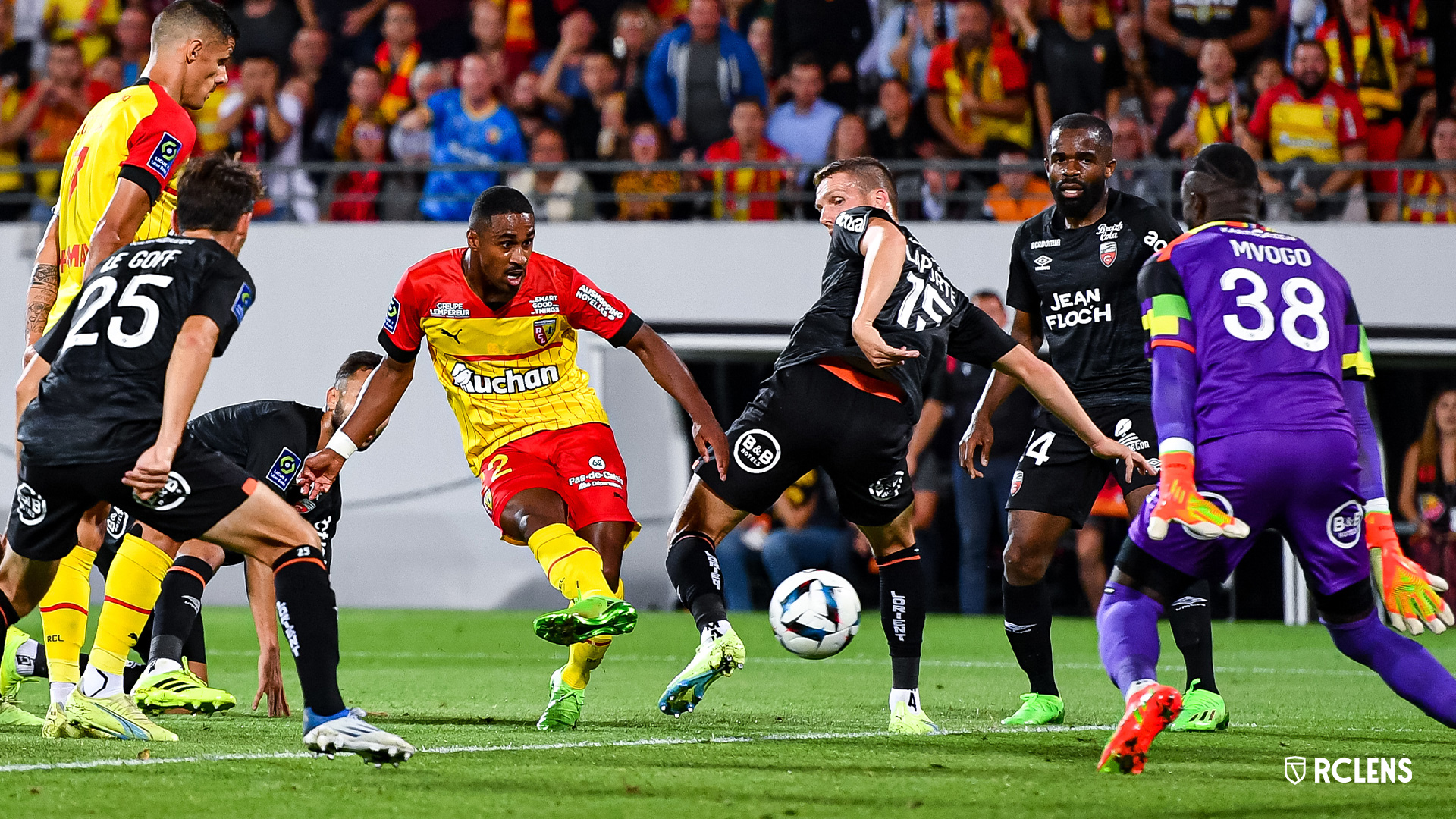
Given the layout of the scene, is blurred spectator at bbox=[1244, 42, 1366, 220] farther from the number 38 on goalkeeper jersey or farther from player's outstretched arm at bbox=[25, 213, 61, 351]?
player's outstretched arm at bbox=[25, 213, 61, 351]

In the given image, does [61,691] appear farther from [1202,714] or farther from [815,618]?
[1202,714]

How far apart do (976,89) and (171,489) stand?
34.3 feet

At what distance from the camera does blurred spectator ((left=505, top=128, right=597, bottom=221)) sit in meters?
14.4

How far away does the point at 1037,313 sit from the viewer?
6910mm

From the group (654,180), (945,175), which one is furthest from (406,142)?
(945,175)

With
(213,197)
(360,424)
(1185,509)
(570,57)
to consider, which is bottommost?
(1185,509)

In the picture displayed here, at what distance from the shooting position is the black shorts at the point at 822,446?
5.94 m

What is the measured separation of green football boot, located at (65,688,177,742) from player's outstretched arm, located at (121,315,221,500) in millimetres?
1218

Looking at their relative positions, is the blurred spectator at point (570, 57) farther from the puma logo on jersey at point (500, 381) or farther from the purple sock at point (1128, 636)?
the purple sock at point (1128, 636)

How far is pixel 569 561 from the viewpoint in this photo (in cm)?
584

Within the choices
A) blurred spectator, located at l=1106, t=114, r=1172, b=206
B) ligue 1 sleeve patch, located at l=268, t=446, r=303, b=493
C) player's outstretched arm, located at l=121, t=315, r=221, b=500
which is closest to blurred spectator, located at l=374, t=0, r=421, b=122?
blurred spectator, located at l=1106, t=114, r=1172, b=206

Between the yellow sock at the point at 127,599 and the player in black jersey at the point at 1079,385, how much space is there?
10.0 feet

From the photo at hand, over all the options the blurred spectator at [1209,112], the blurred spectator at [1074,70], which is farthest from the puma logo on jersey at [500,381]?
the blurred spectator at [1209,112]

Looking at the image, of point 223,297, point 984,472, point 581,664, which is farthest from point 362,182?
point 223,297
